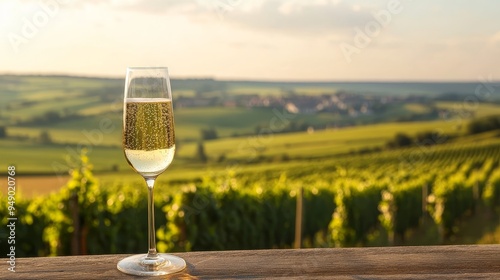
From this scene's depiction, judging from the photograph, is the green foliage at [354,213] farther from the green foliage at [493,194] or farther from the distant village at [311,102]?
the distant village at [311,102]

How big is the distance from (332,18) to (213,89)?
6699mm

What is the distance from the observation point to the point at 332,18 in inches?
1054

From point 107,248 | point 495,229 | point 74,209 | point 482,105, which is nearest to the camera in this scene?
point 74,209

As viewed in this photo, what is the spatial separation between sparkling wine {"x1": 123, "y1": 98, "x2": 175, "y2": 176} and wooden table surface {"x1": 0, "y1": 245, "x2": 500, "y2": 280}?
0.79 feet

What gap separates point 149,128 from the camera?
1437 millimetres

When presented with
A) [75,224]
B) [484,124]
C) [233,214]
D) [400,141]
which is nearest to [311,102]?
[400,141]

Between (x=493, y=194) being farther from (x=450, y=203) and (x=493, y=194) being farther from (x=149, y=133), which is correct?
(x=149, y=133)

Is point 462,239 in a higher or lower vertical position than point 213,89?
lower

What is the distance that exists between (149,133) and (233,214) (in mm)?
5486

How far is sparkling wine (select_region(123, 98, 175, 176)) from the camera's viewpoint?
144 centimetres

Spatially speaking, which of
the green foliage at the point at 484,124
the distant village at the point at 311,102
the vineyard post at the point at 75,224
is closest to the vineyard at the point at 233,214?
the vineyard post at the point at 75,224

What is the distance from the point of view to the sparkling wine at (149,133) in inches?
56.6

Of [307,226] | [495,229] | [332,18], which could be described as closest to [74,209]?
[307,226]

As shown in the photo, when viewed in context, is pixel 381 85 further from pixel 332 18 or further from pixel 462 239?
pixel 462 239
